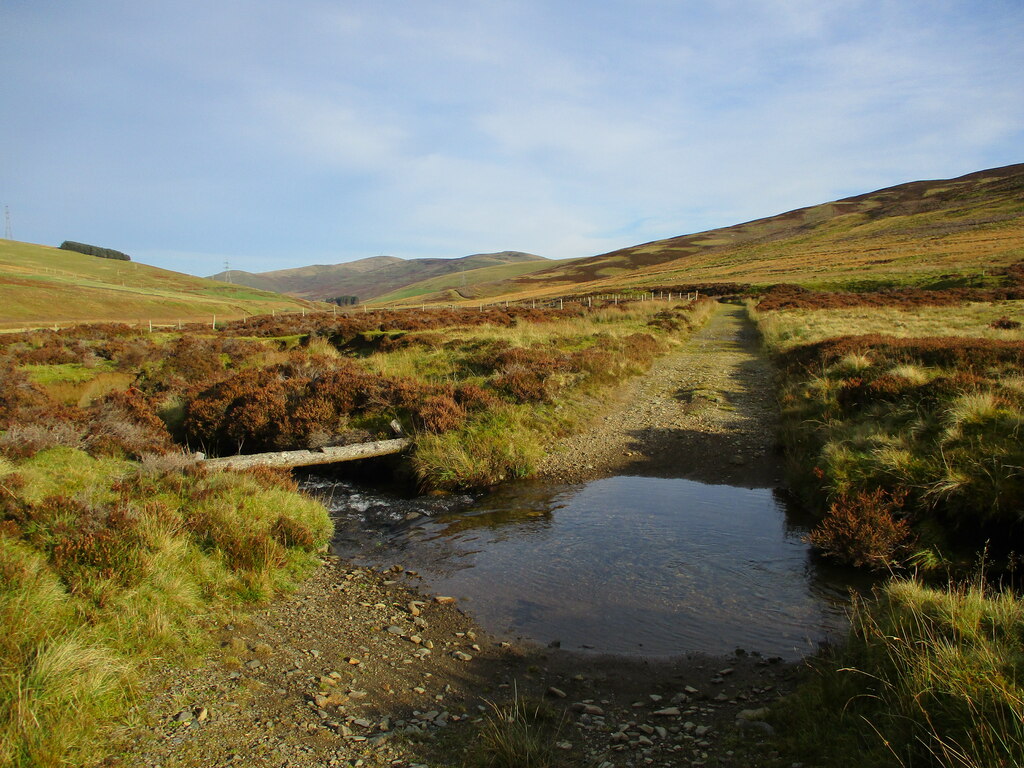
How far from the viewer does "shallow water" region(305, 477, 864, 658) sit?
6.02 m

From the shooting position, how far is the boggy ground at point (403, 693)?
13.4 ft

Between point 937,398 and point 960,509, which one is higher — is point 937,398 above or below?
above

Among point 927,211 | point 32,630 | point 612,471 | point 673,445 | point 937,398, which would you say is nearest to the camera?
point 32,630

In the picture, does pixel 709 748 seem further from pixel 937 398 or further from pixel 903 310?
pixel 903 310

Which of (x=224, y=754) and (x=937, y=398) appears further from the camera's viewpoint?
(x=937, y=398)

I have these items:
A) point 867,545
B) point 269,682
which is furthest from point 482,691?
point 867,545

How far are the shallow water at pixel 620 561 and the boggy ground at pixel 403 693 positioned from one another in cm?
43

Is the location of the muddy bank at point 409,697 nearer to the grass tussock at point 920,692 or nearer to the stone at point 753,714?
the stone at point 753,714

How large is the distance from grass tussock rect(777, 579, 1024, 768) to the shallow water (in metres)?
1.18

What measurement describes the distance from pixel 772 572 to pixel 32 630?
24.7ft

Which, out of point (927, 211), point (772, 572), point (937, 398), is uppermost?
point (927, 211)

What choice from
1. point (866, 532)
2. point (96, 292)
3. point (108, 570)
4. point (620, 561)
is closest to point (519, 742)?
point (620, 561)

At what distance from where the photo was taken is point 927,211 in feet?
348

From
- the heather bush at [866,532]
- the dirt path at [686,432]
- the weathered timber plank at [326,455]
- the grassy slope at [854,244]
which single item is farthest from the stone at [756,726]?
the grassy slope at [854,244]
